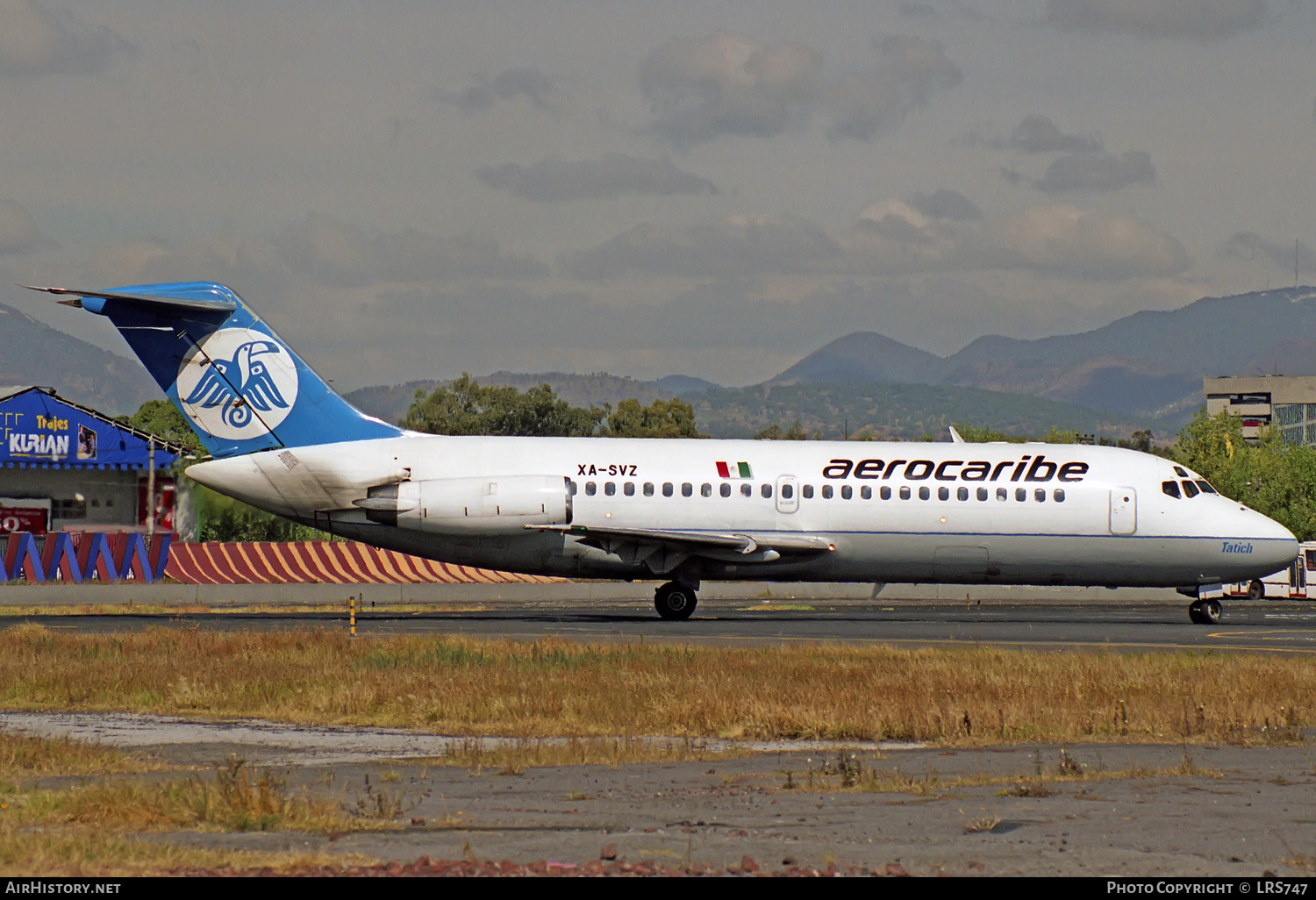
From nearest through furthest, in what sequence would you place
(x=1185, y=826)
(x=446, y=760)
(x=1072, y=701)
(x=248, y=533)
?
(x=1185, y=826), (x=446, y=760), (x=1072, y=701), (x=248, y=533)

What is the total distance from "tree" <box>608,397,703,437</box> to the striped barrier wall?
100856 mm

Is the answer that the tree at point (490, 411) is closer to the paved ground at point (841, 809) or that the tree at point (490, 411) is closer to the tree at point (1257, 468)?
the tree at point (1257, 468)

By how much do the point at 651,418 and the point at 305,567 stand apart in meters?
109

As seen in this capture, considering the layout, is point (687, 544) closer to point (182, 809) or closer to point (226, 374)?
point (226, 374)

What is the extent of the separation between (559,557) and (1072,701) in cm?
1788

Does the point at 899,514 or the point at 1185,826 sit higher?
the point at 899,514

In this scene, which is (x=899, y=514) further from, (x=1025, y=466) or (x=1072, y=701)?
(x=1072, y=701)

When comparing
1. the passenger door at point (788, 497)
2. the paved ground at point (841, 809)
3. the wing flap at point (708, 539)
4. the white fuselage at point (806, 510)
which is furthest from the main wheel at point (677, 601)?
the paved ground at point (841, 809)

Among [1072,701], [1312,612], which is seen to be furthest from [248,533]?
[1072,701]

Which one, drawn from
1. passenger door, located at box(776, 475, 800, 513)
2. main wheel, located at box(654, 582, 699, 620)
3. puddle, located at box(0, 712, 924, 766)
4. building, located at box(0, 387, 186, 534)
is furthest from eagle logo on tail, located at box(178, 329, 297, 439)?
building, located at box(0, 387, 186, 534)

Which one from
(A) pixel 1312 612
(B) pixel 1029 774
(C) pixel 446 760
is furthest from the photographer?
(A) pixel 1312 612

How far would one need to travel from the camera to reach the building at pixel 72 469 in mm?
69938

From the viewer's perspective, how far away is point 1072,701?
18.9 m

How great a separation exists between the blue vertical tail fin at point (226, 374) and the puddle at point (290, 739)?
56.5 feet
